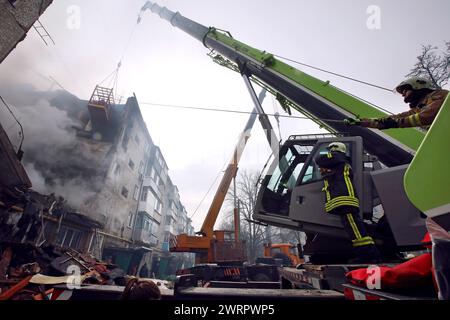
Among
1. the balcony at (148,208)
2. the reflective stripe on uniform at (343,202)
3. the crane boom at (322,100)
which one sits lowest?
the reflective stripe on uniform at (343,202)

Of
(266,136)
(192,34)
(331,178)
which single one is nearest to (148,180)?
(192,34)

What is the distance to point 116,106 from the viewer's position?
22484 mm

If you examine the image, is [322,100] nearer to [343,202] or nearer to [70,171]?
[343,202]

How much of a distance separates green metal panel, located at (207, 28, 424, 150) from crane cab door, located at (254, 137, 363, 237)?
0.63 meters

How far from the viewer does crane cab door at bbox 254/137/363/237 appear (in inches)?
115

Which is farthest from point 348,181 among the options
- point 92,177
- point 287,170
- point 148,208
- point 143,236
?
point 148,208

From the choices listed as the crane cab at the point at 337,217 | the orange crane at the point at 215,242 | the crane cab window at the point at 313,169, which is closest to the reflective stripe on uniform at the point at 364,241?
the crane cab at the point at 337,217

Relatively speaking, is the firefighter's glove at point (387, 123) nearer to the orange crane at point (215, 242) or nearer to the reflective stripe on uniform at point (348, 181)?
the reflective stripe on uniform at point (348, 181)

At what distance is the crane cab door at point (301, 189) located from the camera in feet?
9.58

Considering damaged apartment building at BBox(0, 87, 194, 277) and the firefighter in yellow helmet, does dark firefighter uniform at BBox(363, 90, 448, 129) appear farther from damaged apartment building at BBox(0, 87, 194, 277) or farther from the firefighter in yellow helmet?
damaged apartment building at BBox(0, 87, 194, 277)

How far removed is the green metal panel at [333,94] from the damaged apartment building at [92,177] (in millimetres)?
11540

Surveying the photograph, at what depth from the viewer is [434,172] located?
1.16 meters
